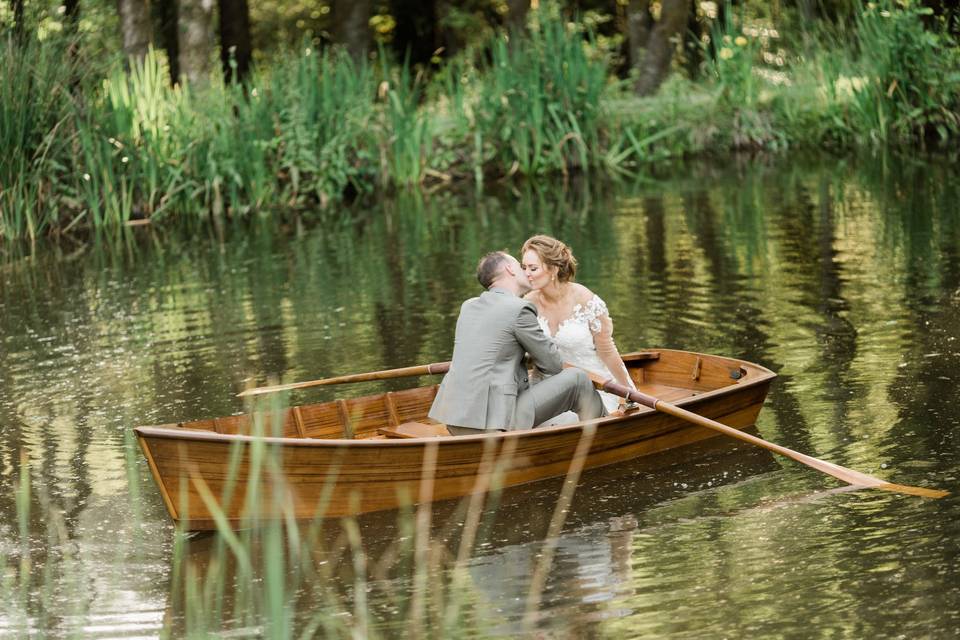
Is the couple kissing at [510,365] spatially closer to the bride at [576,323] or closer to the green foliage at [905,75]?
the bride at [576,323]

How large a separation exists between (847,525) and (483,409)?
70.6 inches

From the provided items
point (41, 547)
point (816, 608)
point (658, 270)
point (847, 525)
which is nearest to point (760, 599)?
point (816, 608)

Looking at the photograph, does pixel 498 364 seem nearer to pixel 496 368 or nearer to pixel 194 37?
pixel 496 368

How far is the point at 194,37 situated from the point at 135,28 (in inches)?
39.6

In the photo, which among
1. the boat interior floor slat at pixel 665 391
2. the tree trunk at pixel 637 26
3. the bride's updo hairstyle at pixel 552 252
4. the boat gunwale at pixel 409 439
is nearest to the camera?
the boat gunwale at pixel 409 439

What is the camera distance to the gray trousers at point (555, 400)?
23.0 feet

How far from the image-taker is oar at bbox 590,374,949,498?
21.3ft

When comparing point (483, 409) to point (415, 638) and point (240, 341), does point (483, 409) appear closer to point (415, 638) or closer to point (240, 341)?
point (415, 638)

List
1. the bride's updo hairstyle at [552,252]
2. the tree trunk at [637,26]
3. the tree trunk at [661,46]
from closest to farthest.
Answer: the bride's updo hairstyle at [552,252] < the tree trunk at [661,46] < the tree trunk at [637,26]

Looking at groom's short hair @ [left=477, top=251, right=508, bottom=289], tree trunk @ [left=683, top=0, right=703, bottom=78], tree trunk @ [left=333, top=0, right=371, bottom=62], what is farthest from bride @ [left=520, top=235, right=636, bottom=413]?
tree trunk @ [left=333, top=0, right=371, bottom=62]

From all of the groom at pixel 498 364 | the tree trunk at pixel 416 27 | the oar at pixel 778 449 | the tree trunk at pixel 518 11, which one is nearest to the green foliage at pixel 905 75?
the tree trunk at pixel 518 11

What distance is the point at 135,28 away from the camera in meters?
19.7

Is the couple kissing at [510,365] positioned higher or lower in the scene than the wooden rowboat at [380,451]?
higher

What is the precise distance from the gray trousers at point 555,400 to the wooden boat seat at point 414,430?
0.53m
